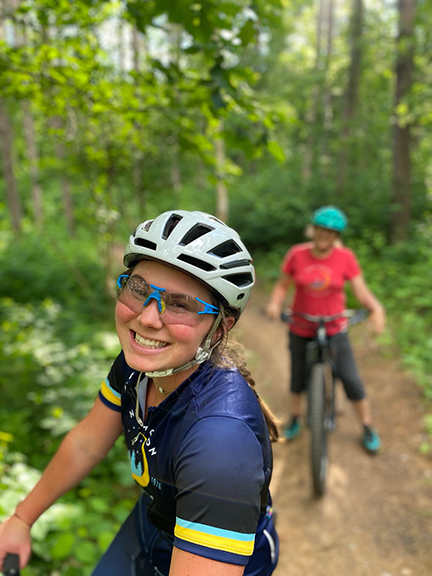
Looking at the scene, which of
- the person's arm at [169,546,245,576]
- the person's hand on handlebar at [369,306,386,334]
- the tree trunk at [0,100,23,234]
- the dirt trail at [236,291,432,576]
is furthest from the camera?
the tree trunk at [0,100,23,234]

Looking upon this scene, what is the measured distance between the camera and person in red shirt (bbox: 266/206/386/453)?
3.95m

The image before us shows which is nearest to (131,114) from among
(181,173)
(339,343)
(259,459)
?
(339,343)

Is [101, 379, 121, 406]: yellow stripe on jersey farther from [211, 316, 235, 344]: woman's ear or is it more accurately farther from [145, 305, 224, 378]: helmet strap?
[211, 316, 235, 344]: woman's ear

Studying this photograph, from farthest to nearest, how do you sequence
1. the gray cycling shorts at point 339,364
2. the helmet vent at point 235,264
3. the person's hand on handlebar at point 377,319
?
the gray cycling shorts at point 339,364 < the person's hand on handlebar at point 377,319 < the helmet vent at point 235,264

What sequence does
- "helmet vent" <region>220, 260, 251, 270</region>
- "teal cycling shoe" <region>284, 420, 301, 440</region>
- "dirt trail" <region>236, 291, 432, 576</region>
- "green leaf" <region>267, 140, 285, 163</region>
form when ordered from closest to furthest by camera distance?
1. "helmet vent" <region>220, 260, 251, 270</region>
2. "green leaf" <region>267, 140, 285, 163</region>
3. "dirt trail" <region>236, 291, 432, 576</region>
4. "teal cycling shoe" <region>284, 420, 301, 440</region>

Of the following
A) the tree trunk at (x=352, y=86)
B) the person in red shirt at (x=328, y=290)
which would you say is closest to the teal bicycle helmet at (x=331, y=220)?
the person in red shirt at (x=328, y=290)

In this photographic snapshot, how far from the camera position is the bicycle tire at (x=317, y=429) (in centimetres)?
384

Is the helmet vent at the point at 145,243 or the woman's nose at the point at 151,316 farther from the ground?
the helmet vent at the point at 145,243

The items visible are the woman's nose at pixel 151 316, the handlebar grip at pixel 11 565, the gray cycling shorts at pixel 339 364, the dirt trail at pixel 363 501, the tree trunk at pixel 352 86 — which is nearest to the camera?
the woman's nose at pixel 151 316

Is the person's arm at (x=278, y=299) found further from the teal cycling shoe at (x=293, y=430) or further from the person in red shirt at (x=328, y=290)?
the teal cycling shoe at (x=293, y=430)

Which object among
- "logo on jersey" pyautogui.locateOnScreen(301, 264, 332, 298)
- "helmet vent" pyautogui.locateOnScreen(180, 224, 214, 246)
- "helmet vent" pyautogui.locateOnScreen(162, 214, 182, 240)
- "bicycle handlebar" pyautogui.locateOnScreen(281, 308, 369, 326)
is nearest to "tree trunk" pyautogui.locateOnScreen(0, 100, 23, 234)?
"logo on jersey" pyautogui.locateOnScreen(301, 264, 332, 298)

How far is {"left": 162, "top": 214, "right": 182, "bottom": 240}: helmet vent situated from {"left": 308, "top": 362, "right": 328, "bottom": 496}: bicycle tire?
2.91m

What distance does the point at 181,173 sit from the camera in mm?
26406

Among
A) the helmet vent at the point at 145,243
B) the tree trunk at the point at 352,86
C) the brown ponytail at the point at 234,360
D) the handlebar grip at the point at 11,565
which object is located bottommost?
the handlebar grip at the point at 11,565
